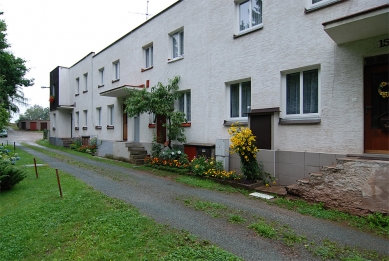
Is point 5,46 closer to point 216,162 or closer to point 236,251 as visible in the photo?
point 216,162

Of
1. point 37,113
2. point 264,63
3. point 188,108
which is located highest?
point 37,113

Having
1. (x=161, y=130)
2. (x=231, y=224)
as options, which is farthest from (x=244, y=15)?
(x=231, y=224)

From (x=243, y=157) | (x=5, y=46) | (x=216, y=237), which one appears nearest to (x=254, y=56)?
(x=243, y=157)

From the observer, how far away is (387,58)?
5.62 metres

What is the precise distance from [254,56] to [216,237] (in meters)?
5.93

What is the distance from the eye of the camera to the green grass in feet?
11.6

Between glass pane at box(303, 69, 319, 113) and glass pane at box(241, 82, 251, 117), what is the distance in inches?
73.7

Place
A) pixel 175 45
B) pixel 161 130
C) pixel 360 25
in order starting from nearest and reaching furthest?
pixel 360 25, pixel 175 45, pixel 161 130

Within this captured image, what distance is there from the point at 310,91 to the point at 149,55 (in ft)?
30.3

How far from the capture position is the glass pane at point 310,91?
6.94 m

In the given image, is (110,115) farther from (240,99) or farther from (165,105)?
(240,99)

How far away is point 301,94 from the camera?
7215 mm

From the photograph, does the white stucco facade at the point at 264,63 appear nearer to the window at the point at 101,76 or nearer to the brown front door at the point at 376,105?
the brown front door at the point at 376,105

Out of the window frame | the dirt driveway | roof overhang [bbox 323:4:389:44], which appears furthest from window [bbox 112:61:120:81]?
the dirt driveway
